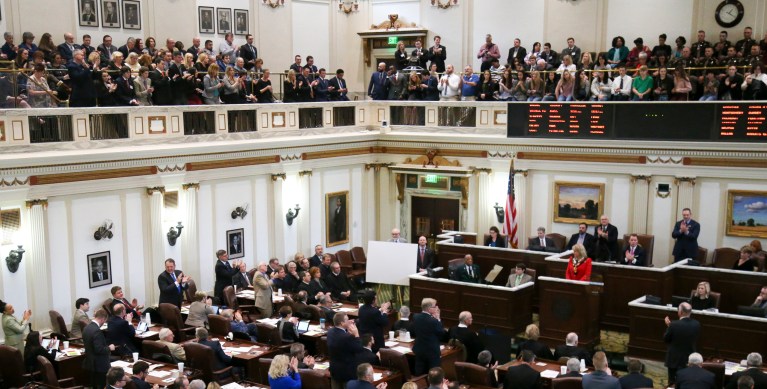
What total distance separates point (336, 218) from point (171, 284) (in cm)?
589

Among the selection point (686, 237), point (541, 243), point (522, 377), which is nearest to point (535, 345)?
point (522, 377)

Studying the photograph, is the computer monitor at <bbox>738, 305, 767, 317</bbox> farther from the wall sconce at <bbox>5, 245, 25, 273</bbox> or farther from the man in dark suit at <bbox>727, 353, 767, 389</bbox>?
the wall sconce at <bbox>5, 245, 25, 273</bbox>

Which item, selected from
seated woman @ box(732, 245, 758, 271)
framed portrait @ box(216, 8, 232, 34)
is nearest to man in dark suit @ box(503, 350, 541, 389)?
seated woman @ box(732, 245, 758, 271)

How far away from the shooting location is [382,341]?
40.3ft

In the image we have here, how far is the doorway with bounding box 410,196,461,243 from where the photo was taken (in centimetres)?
2069

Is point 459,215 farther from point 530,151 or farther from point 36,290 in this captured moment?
point 36,290

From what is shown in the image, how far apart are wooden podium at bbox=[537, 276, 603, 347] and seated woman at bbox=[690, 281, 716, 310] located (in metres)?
1.67

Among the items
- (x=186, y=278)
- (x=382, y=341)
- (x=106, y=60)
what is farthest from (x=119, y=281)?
(x=382, y=341)

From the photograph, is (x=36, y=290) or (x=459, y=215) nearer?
(x=36, y=290)

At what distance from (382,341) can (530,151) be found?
7.98 m

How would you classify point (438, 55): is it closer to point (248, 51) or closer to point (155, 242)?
point (248, 51)

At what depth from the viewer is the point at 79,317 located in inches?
506

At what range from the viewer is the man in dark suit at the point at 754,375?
1043 centimetres

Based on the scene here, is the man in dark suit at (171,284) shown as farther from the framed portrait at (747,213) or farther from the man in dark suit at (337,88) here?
the framed portrait at (747,213)
